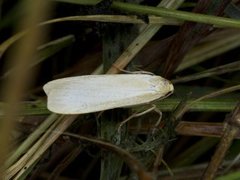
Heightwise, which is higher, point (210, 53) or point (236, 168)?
point (210, 53)

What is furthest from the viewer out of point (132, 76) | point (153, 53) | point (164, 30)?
point (164, 30)

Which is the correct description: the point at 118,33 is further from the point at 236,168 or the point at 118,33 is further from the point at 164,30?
the point at 236,168

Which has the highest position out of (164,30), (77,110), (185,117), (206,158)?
(164,30)

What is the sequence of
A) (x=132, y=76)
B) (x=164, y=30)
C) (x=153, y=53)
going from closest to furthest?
(x=132, y=76) → (x=153, y=53) → (x=164, y=30)

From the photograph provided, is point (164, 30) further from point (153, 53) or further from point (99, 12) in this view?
point (99, 12)

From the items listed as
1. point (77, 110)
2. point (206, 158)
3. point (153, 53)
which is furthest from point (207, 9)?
point (206, 158)

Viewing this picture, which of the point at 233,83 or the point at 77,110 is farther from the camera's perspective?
the point at 233,83
